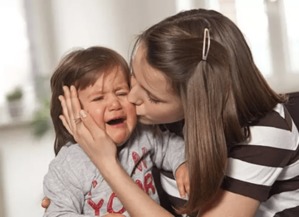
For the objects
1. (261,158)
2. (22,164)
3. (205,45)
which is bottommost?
(22,164)

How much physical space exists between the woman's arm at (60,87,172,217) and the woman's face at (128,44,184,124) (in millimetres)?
104

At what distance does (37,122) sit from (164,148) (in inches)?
39.2

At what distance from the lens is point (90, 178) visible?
1.25 m

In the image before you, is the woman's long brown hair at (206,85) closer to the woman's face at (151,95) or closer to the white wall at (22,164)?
the woman's face at (151,95)

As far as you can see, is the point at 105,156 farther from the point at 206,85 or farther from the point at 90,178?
the point at 206,85

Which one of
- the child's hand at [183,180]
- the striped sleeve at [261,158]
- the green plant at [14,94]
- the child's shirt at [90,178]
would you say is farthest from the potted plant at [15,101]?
the striped sleeve at [261,158]

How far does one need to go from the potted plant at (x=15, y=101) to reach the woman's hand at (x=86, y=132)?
39.6 inches

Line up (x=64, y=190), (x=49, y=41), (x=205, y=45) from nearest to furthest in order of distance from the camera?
(x=205, y=45)
(x=64, y=190)
(x=49, y=41)

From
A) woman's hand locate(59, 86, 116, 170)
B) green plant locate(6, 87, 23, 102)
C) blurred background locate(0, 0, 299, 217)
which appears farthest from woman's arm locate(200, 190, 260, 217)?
green plant locate(6, 87, 23, 102)

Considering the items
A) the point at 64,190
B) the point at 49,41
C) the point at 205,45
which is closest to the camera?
the point at 205,45

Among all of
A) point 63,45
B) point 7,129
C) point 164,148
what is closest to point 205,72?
point 164,148

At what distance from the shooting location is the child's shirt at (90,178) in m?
1.23

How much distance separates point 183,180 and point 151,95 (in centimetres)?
24

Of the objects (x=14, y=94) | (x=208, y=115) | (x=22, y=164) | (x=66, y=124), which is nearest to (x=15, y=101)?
(x=14, y=94)
